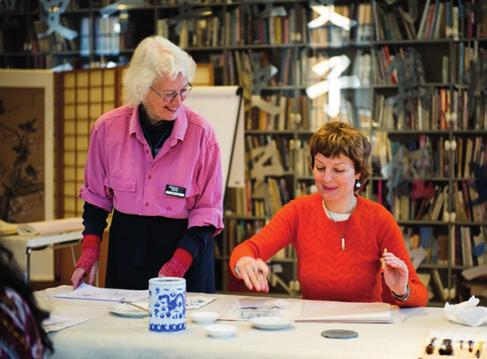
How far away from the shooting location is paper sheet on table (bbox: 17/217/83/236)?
→ 472 cm

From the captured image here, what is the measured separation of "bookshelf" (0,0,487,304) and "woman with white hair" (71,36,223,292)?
353cm

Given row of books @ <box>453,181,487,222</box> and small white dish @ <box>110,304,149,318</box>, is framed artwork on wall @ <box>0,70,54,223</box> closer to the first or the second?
row of books @ <box>453,181,487,222</box>

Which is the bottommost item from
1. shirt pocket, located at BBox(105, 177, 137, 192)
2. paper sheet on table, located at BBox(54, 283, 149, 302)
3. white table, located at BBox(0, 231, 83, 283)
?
white table, located at BBox(0, 231, 83, 283)

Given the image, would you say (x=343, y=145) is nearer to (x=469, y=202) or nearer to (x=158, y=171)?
(x=158, y=171)

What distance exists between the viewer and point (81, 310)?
7.79ft

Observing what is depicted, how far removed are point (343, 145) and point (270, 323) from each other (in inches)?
29.3

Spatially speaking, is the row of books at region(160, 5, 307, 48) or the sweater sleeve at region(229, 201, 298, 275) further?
the row of books at region(160, 5, 307, 48)

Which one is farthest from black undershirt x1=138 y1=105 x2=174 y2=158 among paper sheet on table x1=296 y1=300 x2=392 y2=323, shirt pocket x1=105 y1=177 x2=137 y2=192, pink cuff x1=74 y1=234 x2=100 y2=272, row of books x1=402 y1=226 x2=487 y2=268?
row of books x1=402 y1=226 x2=487 y2=268

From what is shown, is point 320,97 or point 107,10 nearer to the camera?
point 320,97

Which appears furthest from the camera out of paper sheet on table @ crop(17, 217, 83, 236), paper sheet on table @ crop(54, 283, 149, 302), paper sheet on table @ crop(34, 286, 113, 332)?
paper sheet on table @ crop(17, 217, 83, 236)

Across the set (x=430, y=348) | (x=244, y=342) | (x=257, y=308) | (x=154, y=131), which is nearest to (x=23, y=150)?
(x=154, y=131)

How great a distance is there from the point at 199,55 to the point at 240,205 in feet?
4.08

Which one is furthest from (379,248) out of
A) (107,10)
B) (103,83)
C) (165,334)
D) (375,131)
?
(107,10)

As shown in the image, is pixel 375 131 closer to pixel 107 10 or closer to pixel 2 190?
pixel 107 10
